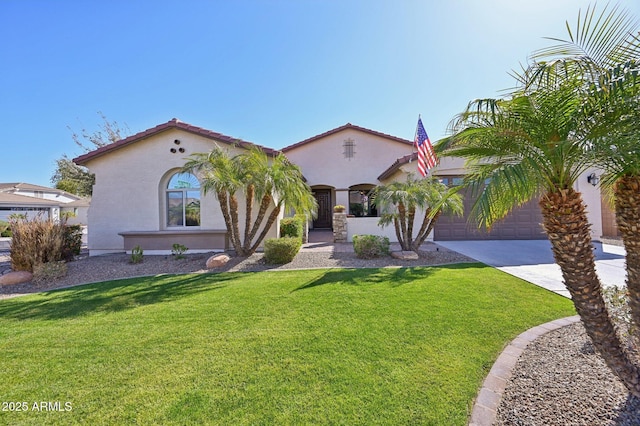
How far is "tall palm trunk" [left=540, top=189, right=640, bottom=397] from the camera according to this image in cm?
254

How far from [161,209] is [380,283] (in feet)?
36.3

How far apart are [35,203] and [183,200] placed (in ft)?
125

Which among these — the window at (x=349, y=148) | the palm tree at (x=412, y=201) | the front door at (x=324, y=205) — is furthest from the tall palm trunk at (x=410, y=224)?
the front door at (x=324, y=205)

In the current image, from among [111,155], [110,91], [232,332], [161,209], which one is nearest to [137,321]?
[232,332]

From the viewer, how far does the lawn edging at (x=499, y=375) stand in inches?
102

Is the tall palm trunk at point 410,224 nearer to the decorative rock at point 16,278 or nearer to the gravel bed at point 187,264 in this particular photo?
the gravel bed at point 187,264

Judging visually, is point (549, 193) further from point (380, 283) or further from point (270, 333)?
point (380, 283)

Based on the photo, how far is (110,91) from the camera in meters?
15.2

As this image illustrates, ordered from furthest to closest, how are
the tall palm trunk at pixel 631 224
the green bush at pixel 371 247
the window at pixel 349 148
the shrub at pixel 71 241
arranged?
1. the window at pixel 349 148
2. the shrub at pixel 71 241
3. the green bush at pixel 371 247
4. the tall palm trunk at pixel 631 224

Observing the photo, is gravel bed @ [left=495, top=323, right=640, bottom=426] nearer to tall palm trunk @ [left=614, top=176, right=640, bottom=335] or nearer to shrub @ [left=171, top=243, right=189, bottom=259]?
tall palm trunk @ [left=614, top=176, right=640, bottom=335]

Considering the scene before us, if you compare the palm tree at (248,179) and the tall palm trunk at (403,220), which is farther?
the tall palm trunk at (403,220)

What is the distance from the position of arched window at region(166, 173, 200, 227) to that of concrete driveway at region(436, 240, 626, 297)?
12.6 meters

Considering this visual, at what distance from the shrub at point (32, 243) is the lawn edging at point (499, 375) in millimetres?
12447

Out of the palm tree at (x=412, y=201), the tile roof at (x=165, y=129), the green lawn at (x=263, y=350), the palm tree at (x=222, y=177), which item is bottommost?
the green lawn at (x=263, y=350)
